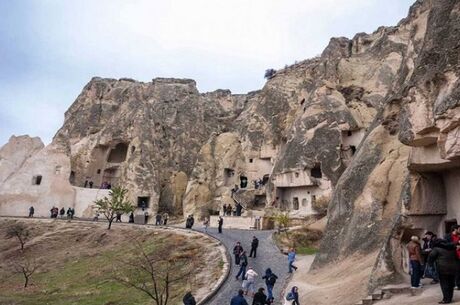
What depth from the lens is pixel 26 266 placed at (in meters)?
28.5

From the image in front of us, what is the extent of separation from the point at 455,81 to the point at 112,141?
155ft

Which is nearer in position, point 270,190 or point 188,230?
point 188,230

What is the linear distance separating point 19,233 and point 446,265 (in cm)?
3485

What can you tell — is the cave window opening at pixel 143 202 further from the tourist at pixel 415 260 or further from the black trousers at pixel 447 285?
the black trousers at pixel 447 285

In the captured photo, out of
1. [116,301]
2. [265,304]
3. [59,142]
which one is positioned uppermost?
[59,142]

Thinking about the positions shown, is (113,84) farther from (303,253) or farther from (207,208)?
(303,253)

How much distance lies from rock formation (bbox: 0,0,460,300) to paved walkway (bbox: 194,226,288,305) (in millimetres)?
2589

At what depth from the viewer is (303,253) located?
25.2 metres

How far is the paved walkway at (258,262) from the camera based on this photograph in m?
17.1

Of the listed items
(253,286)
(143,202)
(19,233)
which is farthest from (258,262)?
(143,202)

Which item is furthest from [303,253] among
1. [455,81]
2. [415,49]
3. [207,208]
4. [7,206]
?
[7,206]

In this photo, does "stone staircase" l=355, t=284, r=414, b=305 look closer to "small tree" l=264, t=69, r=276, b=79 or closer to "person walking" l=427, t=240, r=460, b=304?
"person walking" l=427, t=240, r=460, b=304

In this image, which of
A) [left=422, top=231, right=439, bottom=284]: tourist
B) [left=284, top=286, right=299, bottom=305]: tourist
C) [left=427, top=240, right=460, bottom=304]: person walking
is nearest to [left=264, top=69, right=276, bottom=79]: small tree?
[left=284, top=286, right=299, bottom=305]: tourist

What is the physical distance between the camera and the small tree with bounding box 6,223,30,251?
35.0 meters
